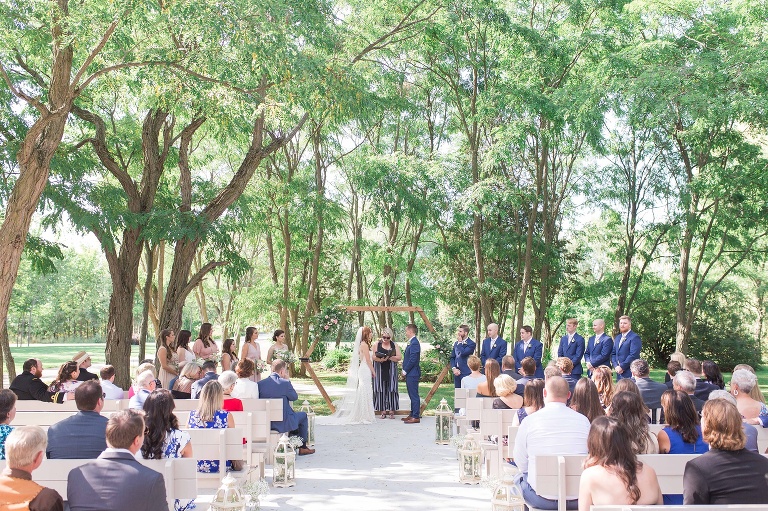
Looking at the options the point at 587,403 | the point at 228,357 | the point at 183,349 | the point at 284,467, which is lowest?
the point at 284,467

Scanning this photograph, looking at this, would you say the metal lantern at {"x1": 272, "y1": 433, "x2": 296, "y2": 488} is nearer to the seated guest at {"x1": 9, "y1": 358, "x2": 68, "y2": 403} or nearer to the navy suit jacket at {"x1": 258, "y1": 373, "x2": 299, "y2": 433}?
the navy suit jacket at {"x1": 258, "y1": 373, "x2": 299, "y2": 433}

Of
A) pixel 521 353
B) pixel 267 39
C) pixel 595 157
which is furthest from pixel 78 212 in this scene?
pixel 595 157

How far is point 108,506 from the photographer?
11.9 ft

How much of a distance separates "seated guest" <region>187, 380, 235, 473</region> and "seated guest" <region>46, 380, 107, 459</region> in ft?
4.01

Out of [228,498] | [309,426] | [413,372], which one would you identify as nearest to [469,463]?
[309,426]

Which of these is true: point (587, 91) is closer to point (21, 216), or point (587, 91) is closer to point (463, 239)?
point (463, 239)

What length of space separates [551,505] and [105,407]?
4961 millimetres

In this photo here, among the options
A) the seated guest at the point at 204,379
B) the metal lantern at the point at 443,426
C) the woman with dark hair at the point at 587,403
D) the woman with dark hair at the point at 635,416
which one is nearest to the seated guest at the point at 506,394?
the woman with dark hair at the point at 587,403

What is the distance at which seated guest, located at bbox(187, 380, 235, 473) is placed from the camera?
6.42 metres

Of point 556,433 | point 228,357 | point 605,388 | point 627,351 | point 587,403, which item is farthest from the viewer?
point 228,357

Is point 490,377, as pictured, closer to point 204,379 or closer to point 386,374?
point 204,379

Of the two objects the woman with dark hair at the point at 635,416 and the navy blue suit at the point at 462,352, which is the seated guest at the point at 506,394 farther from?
the navy blue suit at the point at 462,352

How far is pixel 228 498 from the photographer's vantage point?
19.5 ft

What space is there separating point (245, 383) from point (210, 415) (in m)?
2.46
